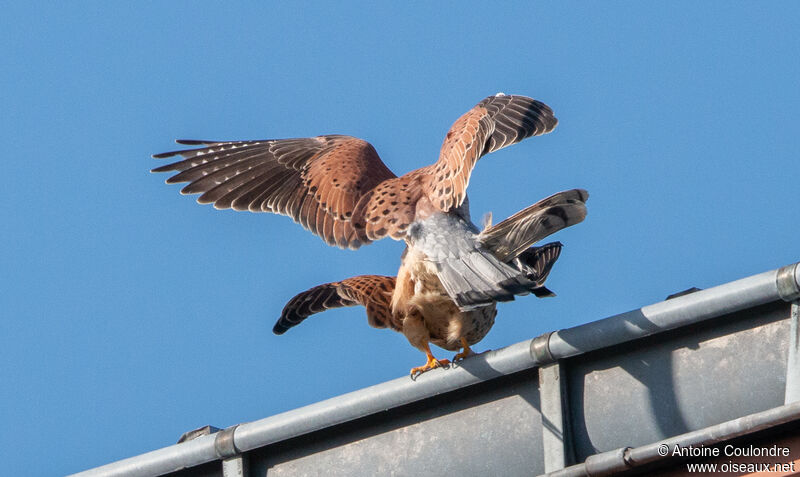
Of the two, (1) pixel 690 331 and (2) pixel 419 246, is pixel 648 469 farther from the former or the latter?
(2) pixel 419 246

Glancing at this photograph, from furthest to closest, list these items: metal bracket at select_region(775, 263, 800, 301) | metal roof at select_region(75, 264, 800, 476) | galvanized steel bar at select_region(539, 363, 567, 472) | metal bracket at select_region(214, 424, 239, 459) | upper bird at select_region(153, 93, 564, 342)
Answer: upper bird at select_region(153, 93, 564, 342)
metal bracket at select_region(214, 424, 239, 459)
galvanized steel bar at select_region(539, 363, 567, 472)
metal roof at select_region(75, 264, 800, 476)
metal bracket at select_region(775, 263, 800, 301)

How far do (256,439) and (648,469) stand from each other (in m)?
1.38

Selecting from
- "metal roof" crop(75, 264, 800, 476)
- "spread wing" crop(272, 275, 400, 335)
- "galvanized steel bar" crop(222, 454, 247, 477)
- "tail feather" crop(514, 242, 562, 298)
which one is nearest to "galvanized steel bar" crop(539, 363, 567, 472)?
"metal roof" crop(75, 264, 800, 476)

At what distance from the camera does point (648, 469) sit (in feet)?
11.5

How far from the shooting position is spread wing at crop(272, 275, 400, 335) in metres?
6.00

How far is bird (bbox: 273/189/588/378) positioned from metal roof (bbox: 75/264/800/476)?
1.10m

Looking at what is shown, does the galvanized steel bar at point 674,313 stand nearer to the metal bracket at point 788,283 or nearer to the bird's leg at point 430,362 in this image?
the metal bracket at point 788,283

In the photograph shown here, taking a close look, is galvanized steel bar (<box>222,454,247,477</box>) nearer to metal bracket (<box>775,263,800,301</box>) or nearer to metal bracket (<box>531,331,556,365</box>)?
metal bracket (<box>531,331,556,365</box>)

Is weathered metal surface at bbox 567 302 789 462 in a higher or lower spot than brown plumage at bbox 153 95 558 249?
lower

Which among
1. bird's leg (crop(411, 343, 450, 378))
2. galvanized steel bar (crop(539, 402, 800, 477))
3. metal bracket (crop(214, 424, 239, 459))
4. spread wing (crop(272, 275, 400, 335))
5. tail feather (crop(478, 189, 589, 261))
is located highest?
spread wing (crop(272, 275, 400, 335))

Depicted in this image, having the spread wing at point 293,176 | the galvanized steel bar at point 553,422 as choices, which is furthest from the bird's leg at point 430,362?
the galvanized steel bar at point 553,422

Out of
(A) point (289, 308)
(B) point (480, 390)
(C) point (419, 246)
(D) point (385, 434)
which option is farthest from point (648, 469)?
(A) point (289, 308)

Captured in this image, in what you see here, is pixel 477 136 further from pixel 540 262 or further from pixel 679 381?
pixel 679 381

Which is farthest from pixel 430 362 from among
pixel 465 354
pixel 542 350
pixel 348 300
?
pixel 542 350
